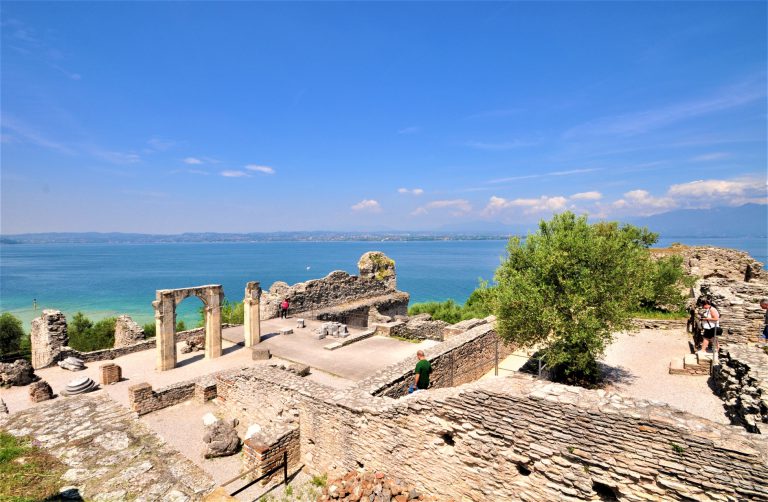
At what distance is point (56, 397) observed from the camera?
42.4 ft

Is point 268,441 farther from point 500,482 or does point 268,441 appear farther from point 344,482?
point 500,482

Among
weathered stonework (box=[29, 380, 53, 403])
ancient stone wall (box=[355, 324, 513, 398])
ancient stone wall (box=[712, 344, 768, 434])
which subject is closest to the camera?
ancient stone wall (box=[712, 344, 768, 434])

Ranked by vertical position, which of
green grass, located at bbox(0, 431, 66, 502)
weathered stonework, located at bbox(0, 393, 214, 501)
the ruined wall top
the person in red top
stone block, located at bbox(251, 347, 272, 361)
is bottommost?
weathered stonework, located at bbox(0, 393, 214, 501)

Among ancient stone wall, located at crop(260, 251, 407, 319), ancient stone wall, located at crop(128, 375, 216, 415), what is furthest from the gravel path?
ancient stone wall, located at crop(260, 251, 407, 319)

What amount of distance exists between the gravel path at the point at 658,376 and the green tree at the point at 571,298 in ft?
4.02

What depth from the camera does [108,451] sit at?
945cm

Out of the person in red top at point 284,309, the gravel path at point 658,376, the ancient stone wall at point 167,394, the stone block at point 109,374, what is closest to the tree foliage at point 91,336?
the person in red top at point 284,309

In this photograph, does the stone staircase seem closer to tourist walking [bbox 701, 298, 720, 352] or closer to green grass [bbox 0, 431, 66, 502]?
tourist walking [bbox 701, 298, 720, 352]

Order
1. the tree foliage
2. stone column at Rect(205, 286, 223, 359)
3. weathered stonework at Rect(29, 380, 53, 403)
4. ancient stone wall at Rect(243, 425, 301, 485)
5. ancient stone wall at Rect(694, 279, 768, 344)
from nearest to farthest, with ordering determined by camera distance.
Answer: ancient stone wall at Rect(243, 425, 301, 485)
ancient stone wall at Rect(694, 279, 768, 344)
weathered stonework at Rect(29, 380, 53, 403)
stone column at Rect(205, 286, 223, 359)
the tree foliage

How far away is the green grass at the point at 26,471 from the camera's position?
7520 millimetres

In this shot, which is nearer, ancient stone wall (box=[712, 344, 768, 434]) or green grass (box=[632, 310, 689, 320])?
ancient stone wall (box=[712, 344, 768, 434])

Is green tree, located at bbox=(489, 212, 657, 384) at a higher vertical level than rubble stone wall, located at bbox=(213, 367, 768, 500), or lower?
Answer: higher

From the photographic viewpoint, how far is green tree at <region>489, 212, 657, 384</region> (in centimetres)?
1009

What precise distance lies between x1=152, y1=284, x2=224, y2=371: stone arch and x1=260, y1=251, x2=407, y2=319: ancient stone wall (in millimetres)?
5660
